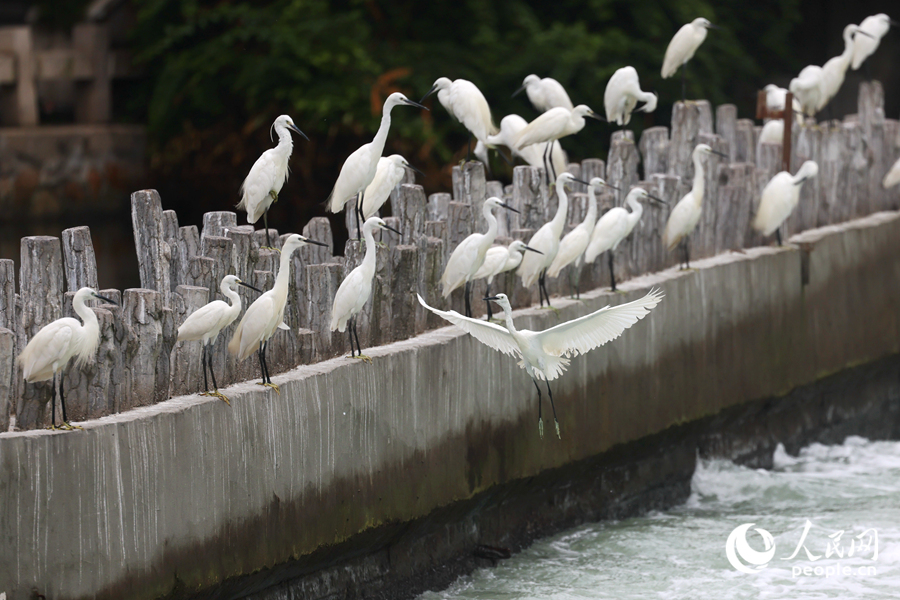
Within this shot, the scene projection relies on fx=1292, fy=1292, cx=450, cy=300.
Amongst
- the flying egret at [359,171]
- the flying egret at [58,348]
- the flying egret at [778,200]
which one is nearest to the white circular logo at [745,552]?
the flying egret at [778,200]

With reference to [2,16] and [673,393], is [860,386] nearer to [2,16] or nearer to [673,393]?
[673,393]

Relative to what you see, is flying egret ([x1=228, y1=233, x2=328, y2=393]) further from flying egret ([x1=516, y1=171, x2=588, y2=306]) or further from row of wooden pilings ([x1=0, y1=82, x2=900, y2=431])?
flying egret ([x1=516, y1=171, x2=588, y2=306])

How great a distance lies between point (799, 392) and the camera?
1030 centimetres

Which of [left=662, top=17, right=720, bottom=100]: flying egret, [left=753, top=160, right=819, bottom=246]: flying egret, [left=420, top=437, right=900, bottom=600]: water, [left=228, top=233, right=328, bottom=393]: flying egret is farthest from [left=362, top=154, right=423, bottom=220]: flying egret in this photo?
[left=662, top=17, right=720, bottom=100]: flying egret

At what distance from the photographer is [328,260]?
23.3 ft

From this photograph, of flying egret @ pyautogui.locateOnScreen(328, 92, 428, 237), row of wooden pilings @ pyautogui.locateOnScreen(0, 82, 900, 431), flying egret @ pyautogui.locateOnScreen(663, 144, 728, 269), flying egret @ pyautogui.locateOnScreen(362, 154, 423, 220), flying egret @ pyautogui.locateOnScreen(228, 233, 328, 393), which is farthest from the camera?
flying egret @ pyautogui.locateOnScreen(663, 144, 728, 269)

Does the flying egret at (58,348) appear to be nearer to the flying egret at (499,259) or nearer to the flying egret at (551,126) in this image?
the flying egret at (499,259)

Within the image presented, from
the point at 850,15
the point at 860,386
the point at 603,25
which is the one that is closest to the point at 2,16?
the point at 603,25

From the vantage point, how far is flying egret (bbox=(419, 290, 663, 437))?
637cm

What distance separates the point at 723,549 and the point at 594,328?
7.16 feet

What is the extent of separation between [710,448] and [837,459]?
5.34ft

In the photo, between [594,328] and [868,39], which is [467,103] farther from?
[868,39]

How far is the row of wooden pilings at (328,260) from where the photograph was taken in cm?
550

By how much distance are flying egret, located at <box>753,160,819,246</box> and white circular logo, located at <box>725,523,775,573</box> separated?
264 cm
